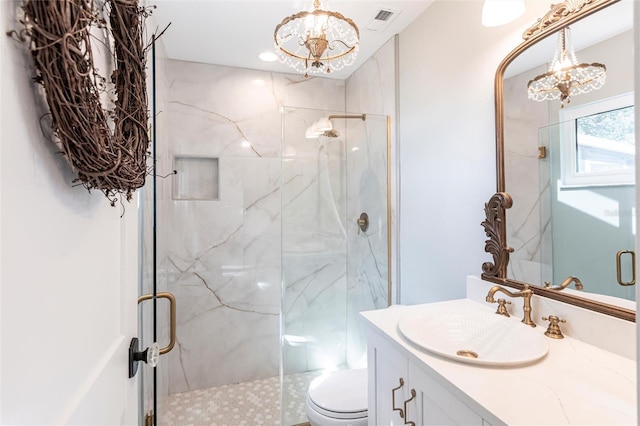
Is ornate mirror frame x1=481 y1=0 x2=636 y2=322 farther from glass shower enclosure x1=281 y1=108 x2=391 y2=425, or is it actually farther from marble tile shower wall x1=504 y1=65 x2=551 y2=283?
glass shower enclosure x1=281 y1=108 x2=391 y2=425

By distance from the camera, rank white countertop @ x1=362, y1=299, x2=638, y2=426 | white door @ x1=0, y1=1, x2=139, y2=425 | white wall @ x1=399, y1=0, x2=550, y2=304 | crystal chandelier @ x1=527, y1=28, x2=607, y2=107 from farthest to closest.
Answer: white wall @ x1=399, y1=0, x2=550, y2=304 → crystal chandelier @ x1=527, y1=28, x2=607, y2=107 → white countertop @ x1=362, y1=299, x2=638, y2=426 → white door @ x1=0, y1=1, x2=139, y2=425

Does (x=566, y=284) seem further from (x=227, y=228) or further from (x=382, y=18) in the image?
(x=227, y=228)

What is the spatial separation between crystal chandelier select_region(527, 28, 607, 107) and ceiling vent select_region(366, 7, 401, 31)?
96 centimetres

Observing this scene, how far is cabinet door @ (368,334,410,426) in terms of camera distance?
1119mm

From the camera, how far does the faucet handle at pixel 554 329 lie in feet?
3.68

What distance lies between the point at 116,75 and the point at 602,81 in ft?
4.63

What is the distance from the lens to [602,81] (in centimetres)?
106

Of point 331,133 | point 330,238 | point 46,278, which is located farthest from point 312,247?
point 46,278

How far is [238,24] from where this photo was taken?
6.65 feet

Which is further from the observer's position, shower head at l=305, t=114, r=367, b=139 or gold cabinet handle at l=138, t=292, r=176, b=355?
shower head at l=305, t=114, r=367, b=139

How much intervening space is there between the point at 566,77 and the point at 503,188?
1.51 ft

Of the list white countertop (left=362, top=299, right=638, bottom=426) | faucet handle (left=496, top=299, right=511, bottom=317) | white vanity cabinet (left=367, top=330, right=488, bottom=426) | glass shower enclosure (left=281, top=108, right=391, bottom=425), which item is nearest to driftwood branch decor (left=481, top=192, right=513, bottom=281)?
faucet handle (left=496, top=299, right=511, bottom=317)

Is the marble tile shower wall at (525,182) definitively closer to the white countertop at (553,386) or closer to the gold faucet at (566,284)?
the gold faucet at (566,284)

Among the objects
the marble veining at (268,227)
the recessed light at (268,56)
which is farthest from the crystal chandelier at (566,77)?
the recessed light at (268,56)
